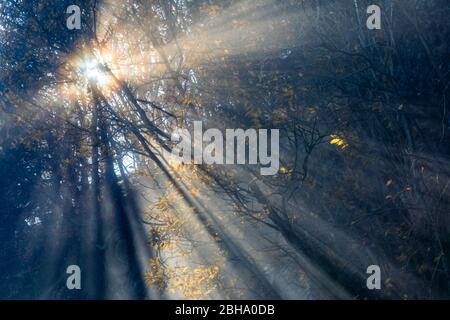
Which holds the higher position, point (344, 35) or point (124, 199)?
point (344, 35)

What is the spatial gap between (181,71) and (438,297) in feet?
21.2

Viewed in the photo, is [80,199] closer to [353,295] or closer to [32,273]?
[32,273]

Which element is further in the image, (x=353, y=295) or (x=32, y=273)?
(x=32, y=273)

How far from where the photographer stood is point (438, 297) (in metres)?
7.10

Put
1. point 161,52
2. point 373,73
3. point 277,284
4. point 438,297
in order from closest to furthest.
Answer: point 438,297
point 373,73
point 161,52
point 277,284

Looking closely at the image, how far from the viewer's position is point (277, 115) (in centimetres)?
817

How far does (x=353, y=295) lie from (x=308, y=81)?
168 inches

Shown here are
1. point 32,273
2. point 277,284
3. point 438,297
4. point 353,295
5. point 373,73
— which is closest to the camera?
point 438,297

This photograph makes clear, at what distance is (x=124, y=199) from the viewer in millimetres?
16391

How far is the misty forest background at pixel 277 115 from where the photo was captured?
7516 mm

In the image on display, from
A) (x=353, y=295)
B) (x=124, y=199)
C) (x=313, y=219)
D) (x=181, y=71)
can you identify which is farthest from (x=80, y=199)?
(x=353, y=295)

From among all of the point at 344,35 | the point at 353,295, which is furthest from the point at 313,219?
the point at 344,35

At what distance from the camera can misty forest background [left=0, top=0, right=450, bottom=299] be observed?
752 cm

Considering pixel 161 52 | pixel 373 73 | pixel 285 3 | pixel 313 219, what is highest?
pixel 285 3
